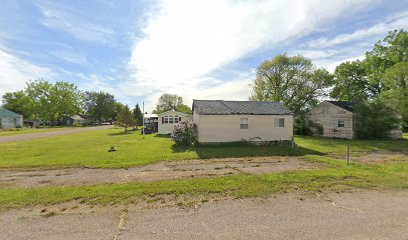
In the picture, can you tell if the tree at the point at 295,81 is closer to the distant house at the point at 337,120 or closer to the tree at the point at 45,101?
the distant house at the point at 337,120

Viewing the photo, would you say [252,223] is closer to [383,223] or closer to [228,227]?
[228,227]

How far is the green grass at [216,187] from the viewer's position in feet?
19.1

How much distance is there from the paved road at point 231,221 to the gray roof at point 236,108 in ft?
41.0

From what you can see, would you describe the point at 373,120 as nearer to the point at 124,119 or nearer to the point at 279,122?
the point at 279,122

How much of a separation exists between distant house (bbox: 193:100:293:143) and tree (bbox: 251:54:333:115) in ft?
57.9

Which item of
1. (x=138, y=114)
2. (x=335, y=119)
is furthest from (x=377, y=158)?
(x=138, y=114)

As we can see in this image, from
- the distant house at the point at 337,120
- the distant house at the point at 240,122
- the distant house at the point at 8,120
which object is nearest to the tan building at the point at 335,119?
the distant house at the point at 337,120

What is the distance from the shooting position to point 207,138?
57.0 ft

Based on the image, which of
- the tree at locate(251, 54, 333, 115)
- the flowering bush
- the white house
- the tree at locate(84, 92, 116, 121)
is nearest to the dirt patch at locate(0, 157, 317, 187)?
the flowering bush

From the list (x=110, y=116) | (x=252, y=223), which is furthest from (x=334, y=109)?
Result: (x=110, y=116)

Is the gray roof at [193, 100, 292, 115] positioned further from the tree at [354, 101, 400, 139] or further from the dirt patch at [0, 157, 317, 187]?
the tree at [354, 101, 400, 139]

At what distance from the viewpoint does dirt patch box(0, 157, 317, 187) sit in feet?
24.9

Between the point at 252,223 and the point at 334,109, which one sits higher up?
Answer: the point at 334,109

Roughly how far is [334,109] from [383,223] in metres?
24.4
